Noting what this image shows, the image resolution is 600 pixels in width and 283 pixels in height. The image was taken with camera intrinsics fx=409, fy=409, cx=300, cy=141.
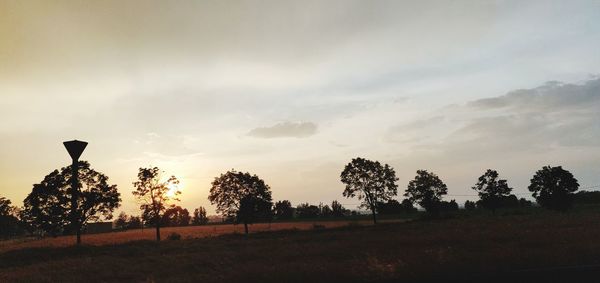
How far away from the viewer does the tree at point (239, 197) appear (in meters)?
71.2

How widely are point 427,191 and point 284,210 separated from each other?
81.2 m

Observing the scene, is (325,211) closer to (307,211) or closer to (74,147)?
(307,211)

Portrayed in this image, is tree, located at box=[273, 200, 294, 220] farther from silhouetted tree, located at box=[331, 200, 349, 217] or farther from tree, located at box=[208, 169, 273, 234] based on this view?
tree, located at box=[208, 169, 273, 234]

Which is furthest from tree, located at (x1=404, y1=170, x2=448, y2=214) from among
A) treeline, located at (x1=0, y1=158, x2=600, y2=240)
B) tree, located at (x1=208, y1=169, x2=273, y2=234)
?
tree, located at (x1=208, y1=169, x2=273, y2=234)

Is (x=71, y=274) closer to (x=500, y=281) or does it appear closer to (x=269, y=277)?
(x=269, y=277)

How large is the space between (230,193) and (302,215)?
89760 mm

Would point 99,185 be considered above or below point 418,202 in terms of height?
above

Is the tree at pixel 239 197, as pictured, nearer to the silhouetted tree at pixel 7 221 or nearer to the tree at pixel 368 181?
the tree at pixel 368 181

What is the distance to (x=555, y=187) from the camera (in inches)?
2731

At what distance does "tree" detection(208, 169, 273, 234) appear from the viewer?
7125 cm

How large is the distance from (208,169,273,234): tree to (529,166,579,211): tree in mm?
48276

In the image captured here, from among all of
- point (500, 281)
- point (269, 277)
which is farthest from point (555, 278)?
point (269, 277)

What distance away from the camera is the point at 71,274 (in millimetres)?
21125

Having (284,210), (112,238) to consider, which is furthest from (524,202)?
(112,238)
